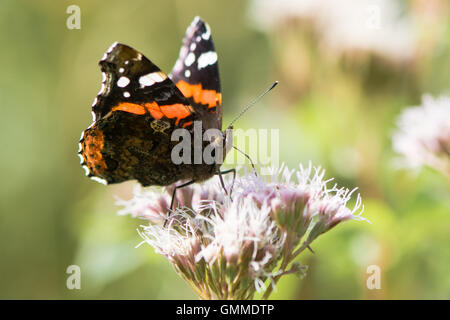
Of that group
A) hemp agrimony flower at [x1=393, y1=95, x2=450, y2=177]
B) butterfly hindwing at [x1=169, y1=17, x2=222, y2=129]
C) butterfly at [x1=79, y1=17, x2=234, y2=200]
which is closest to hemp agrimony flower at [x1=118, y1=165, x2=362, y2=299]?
butterfly at [x1=79, y1=17, x2=234, y2=200]

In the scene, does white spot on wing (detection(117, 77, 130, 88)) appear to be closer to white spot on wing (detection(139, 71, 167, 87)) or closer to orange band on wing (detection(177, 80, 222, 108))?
white spot on wing (detection(139, 71, 167, 87))

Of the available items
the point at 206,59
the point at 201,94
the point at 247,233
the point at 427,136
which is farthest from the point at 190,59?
the point at 427,136

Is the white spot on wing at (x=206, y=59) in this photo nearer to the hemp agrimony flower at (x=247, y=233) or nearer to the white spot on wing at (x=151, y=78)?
the white spot on wing at (x=151, y=78)

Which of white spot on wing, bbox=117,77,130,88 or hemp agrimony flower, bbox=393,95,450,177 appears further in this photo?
hemp agrimony flower, bbox=393,95,450,177

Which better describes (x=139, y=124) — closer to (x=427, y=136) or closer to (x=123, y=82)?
(x=123, y=82)

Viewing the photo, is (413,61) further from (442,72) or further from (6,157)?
(6,157)

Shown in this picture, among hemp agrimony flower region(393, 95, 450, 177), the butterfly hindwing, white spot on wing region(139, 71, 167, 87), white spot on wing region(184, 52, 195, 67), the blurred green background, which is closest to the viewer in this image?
white spot on wing region(139, 71, 167, 87)

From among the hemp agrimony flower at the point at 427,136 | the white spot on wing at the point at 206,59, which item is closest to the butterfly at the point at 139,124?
the white spot on wing at the point at 206,59
